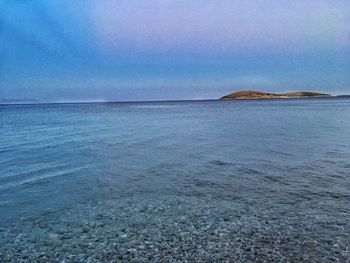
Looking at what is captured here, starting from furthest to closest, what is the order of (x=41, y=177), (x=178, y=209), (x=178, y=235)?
(x=41, y=177) < (x=178, y=209) < (x=178, y=235)

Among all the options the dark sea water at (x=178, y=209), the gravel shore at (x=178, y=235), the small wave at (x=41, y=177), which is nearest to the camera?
the gravel shore at (x=178, y=235)

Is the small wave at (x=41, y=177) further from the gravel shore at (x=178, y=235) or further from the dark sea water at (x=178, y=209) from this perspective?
the gravel shore at (x=178, y=235)

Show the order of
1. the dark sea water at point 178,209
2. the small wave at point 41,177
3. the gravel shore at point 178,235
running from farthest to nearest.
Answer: the small wave at point 41,177, the dark sea water at point 178,209, the gravel shore at point 178,235

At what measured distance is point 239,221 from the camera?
8.18m

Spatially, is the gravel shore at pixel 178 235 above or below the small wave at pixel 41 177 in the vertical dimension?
above

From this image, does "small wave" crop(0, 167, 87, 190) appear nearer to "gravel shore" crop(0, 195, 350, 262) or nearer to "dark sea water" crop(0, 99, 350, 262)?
"dark sea water" crop(0, 99, 350, 262)

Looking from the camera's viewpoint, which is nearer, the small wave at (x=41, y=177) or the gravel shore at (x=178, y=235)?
the gravel shore at (x=178, y=235)

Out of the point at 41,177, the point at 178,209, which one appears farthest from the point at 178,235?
the point at 41,177

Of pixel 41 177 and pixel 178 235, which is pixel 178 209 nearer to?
pixel 178 235

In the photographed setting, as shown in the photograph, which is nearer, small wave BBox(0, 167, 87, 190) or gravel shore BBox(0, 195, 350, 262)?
gravel shore BBox(0, 195, 350, 262)

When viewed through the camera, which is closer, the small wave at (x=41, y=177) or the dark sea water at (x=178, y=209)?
the dark sea water at (x=178, y=209)

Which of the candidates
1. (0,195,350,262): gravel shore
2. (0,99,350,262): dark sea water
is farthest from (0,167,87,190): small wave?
(0,195,350,262): gravel shore

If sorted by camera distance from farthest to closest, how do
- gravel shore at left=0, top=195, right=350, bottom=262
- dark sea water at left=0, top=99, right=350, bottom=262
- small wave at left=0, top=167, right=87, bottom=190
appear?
small wave at left=0, top=167, right=87, bottom=190, dark sea water at left=0, top=99, right=350, bottom=262, gravel shore at left=0, top=195, right=350, bottom=262

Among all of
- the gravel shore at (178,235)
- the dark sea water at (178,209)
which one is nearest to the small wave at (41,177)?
the dark sea water at (178,209)
